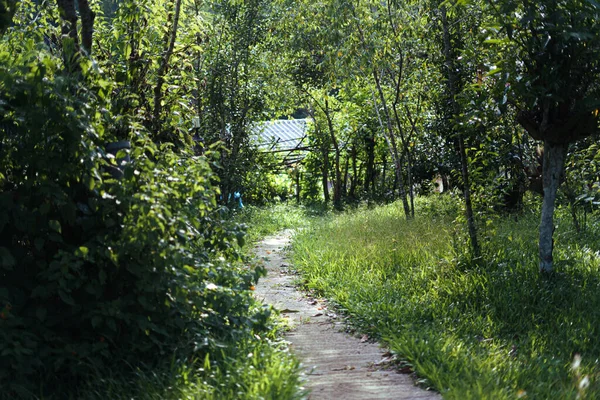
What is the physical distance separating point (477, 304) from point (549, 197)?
1431mm

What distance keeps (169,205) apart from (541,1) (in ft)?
13.3

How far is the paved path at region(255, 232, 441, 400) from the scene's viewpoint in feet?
15.2

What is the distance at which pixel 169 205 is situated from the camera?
15.4ft

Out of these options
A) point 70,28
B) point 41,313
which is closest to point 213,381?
point 41,313

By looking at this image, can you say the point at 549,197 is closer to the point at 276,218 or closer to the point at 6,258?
the point at 6,258

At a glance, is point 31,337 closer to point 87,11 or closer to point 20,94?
point 20,94

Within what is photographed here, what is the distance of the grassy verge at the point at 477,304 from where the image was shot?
4.73 meters

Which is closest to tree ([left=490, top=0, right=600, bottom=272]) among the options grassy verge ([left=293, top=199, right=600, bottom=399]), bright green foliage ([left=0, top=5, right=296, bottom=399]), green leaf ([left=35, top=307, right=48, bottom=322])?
grassy verge ([left=293, top=199, right=600, bottom=399])

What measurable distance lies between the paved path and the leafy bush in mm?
667

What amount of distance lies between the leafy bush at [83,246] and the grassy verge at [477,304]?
147 centimetres

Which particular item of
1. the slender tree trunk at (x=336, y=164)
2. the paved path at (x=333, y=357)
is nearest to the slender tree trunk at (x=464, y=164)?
the paved path at (x=333, y=357)

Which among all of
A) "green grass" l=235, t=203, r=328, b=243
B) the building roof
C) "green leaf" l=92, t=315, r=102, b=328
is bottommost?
"green grass" l=235, t=203, r=328, b=243

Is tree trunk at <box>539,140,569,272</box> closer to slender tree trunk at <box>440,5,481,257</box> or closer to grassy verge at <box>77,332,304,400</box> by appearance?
slender tree trunk at <box>440,5,481,257</box>

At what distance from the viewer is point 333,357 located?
5516 millimetres
